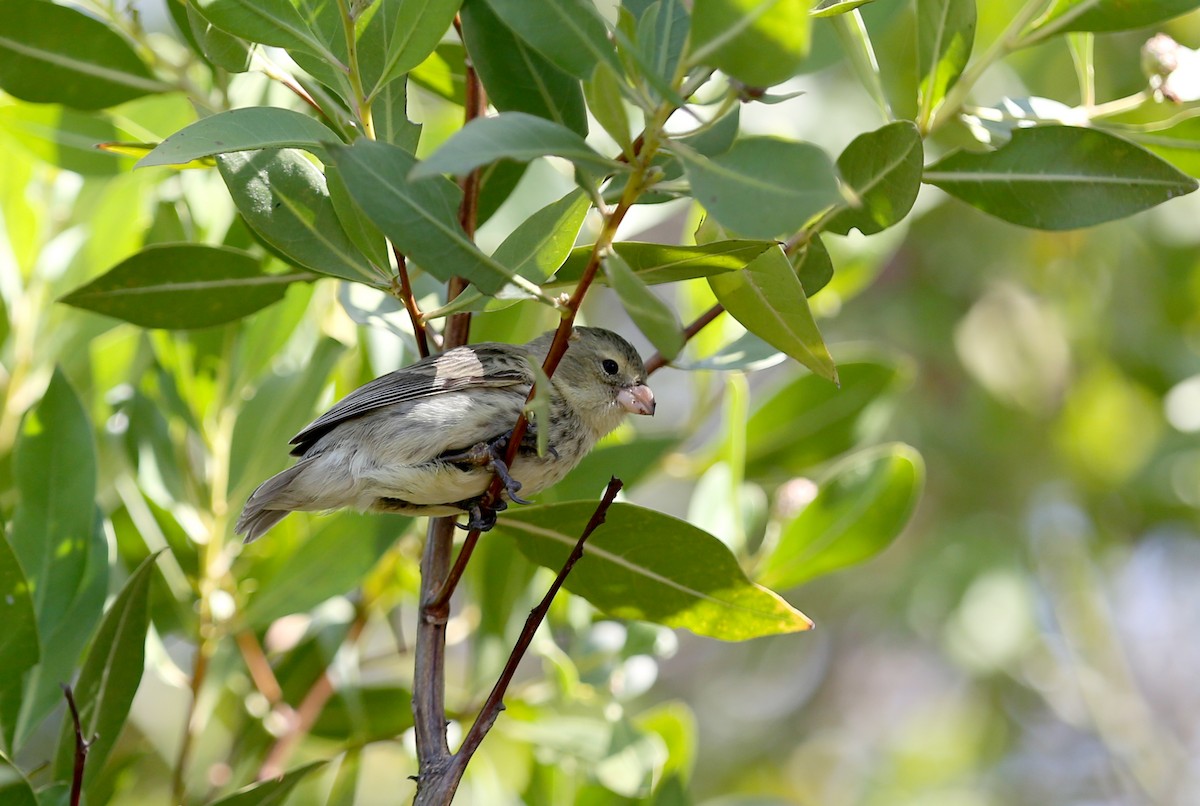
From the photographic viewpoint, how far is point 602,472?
291 centimetres

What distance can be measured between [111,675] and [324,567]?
21.8 inches

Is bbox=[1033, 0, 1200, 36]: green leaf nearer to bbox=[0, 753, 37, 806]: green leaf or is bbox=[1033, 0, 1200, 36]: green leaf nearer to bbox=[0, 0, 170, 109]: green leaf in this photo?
bbox=[0, 0, 170, 109]: green leaf

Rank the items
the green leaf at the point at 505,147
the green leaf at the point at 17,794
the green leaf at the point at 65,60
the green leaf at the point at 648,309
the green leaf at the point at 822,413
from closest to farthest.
→ the green leaf at the point at 505,147
the green leaf at the point at 648,309
the green leaf at the point at 17,794
the green leaf at the point at 65,60
the green leaf at the point at 822,413

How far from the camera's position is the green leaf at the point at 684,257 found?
176 cm


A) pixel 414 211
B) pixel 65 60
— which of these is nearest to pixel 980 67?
pixel 414 211

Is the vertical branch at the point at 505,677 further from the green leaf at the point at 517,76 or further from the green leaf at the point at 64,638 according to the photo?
the green leaf at the point at 64,638

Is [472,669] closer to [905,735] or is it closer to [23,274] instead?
[23,274]

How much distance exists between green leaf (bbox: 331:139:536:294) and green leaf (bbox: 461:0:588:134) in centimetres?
39

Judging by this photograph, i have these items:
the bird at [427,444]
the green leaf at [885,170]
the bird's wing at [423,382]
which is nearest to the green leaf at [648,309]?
the green leaf at [885,170]

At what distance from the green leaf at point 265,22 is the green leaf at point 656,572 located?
97 centimetres

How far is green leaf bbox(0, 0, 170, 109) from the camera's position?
246 centimetres

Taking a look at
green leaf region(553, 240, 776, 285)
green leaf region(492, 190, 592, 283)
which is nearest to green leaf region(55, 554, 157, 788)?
green leaf region(492, 190, 592, 283)

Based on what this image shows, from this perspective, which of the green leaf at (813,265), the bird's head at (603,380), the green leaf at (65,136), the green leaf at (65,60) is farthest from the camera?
the bird's head at (603,380)

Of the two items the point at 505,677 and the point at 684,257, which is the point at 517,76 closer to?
the point at 684,257
